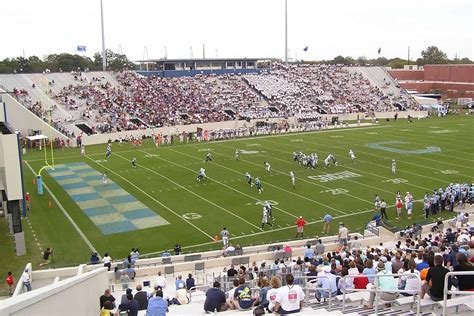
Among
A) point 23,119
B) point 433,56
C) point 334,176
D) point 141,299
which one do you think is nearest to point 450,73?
point 433,56

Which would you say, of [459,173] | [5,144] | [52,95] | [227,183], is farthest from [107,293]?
[52,95]

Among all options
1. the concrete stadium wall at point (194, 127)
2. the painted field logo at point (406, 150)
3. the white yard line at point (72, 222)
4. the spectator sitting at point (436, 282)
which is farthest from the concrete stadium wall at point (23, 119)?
the spectator sitting at point (436, 282)

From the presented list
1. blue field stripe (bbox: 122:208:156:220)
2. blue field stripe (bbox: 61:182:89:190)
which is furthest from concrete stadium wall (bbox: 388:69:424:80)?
blue field stripe (bbox: 122:208:156:220)

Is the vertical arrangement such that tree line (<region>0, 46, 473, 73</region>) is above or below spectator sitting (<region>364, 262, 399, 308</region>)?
above

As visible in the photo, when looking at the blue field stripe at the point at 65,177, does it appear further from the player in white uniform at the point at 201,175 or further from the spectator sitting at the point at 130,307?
the spectator sitting at the point at 130,307

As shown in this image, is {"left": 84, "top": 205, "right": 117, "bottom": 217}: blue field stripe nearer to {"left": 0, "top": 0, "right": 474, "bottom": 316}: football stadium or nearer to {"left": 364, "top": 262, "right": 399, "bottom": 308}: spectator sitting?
{"left": 0, "top": 0, "right": 474, "bottom": 316}: football stadium

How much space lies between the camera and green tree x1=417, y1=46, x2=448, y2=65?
134 m

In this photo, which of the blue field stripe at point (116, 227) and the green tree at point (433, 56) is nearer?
the blue field stripe at point (116, 227)

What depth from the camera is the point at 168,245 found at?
788 inches

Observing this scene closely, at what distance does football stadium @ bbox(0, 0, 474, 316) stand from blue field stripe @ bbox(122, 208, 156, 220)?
0.30 feet

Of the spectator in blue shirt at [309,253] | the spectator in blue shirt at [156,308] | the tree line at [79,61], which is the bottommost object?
the spectator in blue shirt at [309,253]

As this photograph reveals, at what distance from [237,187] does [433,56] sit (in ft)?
405

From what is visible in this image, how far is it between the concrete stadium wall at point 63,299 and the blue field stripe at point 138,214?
10.4 metres

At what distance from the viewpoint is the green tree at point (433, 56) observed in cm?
13394
